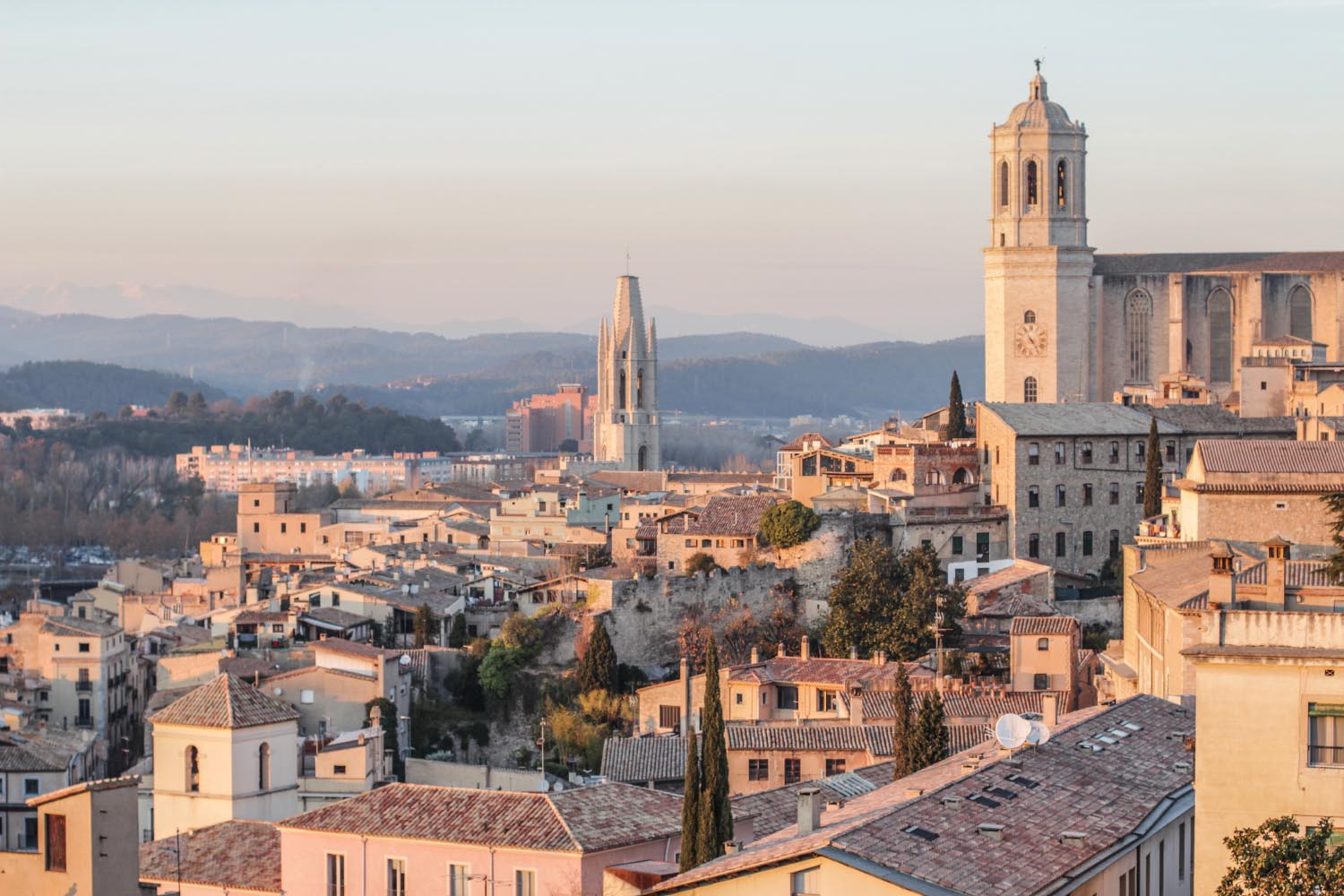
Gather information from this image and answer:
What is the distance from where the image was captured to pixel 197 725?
3306cm

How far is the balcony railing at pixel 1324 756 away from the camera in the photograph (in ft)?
54.1

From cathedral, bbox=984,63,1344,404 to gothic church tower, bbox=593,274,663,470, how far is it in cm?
5554

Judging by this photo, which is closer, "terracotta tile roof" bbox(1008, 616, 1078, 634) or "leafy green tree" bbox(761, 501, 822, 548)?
"terracotta tile roof" bbox(1008, 616, 1078, 634)

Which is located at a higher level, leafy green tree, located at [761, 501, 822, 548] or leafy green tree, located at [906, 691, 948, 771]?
leafy green tree, located at [761, 501, 822, 548]

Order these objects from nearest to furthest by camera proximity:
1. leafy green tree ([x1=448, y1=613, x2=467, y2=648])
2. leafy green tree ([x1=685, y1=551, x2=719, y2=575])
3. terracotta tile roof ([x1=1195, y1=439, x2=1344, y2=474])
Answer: terracotta tile roof ([x1=1195, y1=439, x2=1344, y2=474])
leafy green tree ([x1=448, y1=613, x2=467, y2=648])
leafy green tree ([x1=685, y1=551, x2=719, y2=575])

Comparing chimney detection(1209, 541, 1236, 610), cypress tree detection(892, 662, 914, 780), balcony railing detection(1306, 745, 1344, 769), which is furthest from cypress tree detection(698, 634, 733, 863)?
balcony railing detection(1306, 745, 1344, 769)

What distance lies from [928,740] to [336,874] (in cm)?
717

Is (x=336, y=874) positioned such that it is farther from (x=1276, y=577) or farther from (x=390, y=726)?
(x=390, y=726)

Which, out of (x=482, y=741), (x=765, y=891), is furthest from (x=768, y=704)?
(x=765, y=891)

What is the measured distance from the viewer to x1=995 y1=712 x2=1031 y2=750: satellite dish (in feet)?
72.9

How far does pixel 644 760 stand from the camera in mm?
34500

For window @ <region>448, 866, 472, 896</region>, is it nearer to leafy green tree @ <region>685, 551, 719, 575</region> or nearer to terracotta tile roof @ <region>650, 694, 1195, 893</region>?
terracotta tile roof @ <region>650, 694, 1195, 893</region>

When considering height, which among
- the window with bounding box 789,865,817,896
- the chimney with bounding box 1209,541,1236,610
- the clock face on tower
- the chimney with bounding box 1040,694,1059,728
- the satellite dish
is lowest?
the window with bounding box 789,865,817,896

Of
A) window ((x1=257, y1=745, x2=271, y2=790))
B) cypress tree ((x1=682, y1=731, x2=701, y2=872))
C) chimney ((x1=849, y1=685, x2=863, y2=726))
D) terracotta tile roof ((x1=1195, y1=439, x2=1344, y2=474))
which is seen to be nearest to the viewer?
cypress tree ((x1=682, y1=731, x2=701, y2=872))
